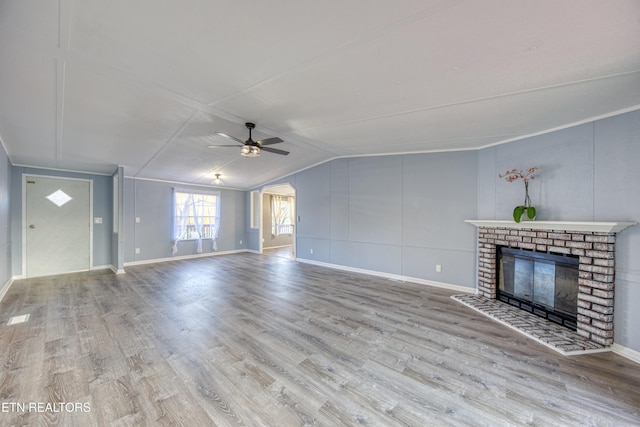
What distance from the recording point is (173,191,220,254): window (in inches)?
283

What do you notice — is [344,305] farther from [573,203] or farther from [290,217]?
[290,217]

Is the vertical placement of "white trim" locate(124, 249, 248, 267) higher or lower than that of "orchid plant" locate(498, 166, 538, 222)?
lower

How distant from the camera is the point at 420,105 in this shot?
2.81 m

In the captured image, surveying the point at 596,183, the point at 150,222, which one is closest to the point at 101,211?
the point at 150,222

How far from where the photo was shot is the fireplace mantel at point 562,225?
2.50 metres

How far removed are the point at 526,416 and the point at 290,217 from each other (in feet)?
30.3

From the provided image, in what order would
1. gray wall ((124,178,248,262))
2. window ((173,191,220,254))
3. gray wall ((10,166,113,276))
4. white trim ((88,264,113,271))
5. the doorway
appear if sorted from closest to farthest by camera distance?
gray wall ((10,166,113,276)), white trim ((88,264,113,271)), gray wall ((124,178,248,262)), window ((173,191,220,254)), the doorway

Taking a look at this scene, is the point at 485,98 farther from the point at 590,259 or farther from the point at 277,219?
the point at 277,219

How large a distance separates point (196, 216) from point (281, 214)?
325 cm

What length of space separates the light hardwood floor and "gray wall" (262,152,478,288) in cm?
118

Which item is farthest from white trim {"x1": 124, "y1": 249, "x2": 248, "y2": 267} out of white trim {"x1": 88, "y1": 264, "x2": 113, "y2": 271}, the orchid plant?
the orchid plant

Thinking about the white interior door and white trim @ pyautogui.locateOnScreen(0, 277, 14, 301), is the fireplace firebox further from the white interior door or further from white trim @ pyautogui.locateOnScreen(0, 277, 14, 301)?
the white interior door

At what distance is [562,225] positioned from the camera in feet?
9.70

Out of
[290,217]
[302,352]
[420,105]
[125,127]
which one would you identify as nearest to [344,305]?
[302,352]
